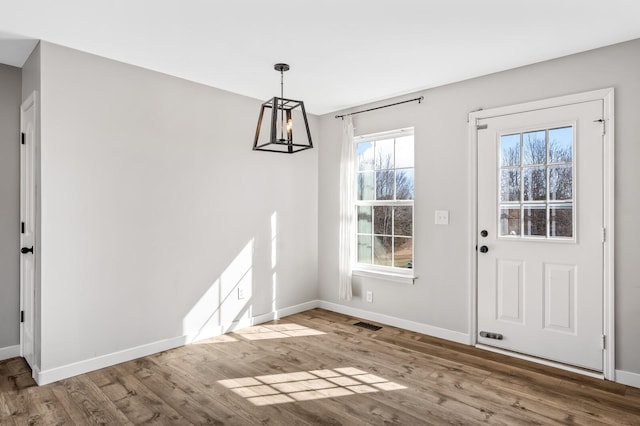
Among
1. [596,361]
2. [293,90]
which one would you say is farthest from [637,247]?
[293,90]

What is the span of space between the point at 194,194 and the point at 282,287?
165 centimetres

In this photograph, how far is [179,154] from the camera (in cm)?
373

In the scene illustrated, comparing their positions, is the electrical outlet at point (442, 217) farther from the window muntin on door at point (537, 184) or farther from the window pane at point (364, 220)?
the window pane at point (364, 220)

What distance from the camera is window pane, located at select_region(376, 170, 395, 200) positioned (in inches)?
177

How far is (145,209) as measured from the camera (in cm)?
349

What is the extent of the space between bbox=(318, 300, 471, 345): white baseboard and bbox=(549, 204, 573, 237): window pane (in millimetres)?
1310

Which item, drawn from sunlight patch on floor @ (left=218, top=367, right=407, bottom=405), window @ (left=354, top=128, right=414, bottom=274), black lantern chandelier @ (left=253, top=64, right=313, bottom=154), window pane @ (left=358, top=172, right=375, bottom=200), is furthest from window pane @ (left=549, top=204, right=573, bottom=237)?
black lantern chandelier @ (left=253, top=64, right=313, bottom=154)

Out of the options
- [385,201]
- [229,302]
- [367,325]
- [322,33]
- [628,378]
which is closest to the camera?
[322,33]

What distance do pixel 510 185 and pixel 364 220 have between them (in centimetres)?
178

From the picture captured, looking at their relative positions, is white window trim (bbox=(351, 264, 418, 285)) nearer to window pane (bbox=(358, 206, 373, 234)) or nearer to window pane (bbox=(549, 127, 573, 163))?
window pane (bbox=(358, 206, 373, 234))

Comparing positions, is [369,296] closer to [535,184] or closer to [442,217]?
[442,217]

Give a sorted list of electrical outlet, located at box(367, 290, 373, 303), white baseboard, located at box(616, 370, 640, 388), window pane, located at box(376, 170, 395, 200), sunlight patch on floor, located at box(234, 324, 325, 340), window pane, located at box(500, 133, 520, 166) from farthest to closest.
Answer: electrical outlet, located at box(367, 290, 373, 303) < window pane, located at box(376, 170, 395, 200) < sunlight patch on floor, located at box(234, 324, 325, 340) < window pane, located at box(500, 133, 520, 166) < white baseboard, located at box(616, 370, 640, 388)

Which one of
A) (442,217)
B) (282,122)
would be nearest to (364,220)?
(442,217)

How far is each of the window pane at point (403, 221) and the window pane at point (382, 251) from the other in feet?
0.57
